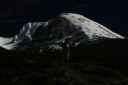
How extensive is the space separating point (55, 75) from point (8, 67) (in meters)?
23.1

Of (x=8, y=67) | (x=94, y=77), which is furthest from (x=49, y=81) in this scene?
(x=8, y=67)

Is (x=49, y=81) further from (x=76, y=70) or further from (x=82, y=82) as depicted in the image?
(x=76, y=70)

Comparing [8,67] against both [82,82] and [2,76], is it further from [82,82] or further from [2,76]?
[82,82]

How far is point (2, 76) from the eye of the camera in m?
119

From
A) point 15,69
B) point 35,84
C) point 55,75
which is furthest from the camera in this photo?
point 15,69

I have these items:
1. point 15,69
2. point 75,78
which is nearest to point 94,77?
point 75,78

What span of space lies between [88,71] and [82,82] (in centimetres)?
2196

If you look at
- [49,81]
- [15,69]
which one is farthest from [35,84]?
[15,69]

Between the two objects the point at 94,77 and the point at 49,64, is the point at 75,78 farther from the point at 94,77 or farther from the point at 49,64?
the point at 49,64

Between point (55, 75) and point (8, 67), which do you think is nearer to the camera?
point (55, 75)

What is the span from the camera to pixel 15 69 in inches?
5007

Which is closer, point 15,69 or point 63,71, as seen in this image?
point 63,71

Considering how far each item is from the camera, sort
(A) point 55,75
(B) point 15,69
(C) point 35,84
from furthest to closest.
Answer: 1. (B) point 15,69
2. (A) point 55,75
3. (C) point 35,84

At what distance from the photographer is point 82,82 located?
108 metres
